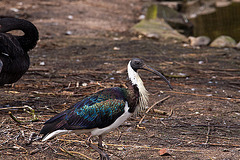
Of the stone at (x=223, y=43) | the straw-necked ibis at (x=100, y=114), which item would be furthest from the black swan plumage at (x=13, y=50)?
the stone at (x=223, y=43)

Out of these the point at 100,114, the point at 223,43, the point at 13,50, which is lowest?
the point at 223,43

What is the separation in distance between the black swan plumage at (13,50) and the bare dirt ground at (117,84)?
0.54 meters

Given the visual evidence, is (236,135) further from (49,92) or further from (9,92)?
(9,92)

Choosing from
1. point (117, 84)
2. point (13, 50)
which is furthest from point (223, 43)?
point (13, 50)

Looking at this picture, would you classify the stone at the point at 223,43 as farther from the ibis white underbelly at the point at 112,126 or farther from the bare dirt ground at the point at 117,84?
the ibis white underbelly at the point at 112,126

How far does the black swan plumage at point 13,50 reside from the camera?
19.2 feet

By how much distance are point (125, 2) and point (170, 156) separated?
535 inches

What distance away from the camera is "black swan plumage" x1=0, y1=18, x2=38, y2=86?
5855 mm

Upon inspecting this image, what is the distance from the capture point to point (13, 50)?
19.6 ft

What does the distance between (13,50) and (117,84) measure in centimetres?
209

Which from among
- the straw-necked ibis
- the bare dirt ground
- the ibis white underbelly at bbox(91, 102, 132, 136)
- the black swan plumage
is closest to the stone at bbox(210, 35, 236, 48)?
the bare dirt ground

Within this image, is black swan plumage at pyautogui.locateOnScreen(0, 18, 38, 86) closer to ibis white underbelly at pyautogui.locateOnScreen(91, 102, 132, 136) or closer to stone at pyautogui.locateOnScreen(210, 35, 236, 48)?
ibis white underbelly at pyautogui.locateOnScreen(91, 102, 132, 136)

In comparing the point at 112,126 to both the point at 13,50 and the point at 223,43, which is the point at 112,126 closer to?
the point at 13,50

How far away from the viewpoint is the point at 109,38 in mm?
11156
